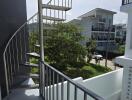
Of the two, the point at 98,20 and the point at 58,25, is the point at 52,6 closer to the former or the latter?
the point at 58,25

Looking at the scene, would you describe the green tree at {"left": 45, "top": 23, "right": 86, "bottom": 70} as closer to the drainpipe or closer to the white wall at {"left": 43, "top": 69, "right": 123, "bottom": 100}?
the white wall at {"left": 43, "top": 69, "right": 123, "bottom": 100}

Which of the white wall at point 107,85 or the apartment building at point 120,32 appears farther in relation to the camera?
the apartment building at point 120,32

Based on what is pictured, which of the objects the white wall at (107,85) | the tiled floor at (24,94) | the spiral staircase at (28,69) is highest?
the spiral staircase at (28,69)

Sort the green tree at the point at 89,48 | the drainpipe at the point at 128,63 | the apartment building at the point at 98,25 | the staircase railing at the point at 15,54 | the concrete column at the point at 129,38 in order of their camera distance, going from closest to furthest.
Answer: the staircase railing at the point at 15,54
the drainpipe at the point at 128,63
the concrete column at the point at 129,38
the green tree at the point at 89,48
the apartment building at the point at 98,25

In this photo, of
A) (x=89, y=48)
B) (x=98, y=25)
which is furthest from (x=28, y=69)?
(x=98, y=25)

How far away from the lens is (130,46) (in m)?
5.67

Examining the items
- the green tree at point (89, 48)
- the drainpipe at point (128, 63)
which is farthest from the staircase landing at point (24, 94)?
the green tree at point (89, 48)

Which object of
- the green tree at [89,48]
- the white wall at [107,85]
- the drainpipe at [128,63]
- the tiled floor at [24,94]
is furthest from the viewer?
the green tree at [89,48]

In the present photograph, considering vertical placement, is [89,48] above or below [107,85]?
above

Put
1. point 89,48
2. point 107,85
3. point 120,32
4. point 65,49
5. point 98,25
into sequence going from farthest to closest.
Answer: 1. point 120,32
2. point 98,25
3. point 89,48
4. point 65,49
5. point 107,85

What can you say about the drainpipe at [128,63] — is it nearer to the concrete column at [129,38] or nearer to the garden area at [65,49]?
the concrete column at [129,38]

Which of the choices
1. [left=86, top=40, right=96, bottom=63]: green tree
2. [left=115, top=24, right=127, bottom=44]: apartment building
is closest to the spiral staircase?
[left=86, top=40, right=96, bottom=63]: green tree

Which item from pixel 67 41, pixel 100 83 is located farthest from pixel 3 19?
pixel 67 41

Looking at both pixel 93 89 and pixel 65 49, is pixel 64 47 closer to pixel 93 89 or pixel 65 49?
pixel 65 49
